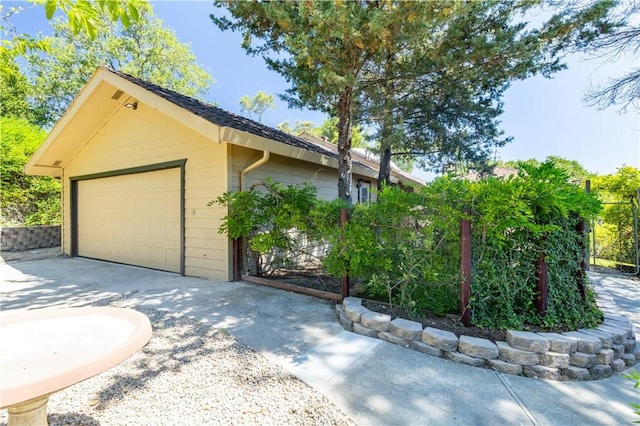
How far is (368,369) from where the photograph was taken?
8.21 feet

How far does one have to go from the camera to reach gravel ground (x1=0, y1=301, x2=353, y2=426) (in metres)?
1.89

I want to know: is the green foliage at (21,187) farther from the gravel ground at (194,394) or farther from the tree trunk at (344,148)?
the gravel ground at (194,394)

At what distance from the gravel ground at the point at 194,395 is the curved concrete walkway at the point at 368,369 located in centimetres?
17

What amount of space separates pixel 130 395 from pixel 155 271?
487 centimetres

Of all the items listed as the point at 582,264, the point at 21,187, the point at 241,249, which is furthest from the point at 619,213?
the point at 21,187

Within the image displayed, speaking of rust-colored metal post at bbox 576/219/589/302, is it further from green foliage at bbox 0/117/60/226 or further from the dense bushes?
green foliage at bbox 0/117/60/226

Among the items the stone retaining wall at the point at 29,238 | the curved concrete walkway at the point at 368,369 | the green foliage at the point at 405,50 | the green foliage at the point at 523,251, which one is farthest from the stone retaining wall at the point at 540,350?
the stone retaining wall at the point at 29,238

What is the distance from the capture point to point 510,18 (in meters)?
5.67

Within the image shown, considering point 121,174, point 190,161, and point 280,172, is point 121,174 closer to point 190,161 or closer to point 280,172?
point 190,161

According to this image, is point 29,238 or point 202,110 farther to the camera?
point 29,238

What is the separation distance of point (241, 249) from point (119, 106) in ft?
16.4

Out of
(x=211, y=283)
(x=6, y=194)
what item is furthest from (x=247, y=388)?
(x=6, y=194)

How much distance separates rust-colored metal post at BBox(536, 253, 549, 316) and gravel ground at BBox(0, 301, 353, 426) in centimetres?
243

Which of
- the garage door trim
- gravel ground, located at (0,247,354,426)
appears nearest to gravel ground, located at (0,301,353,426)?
gravel ground, located at (0,247,354,426)
